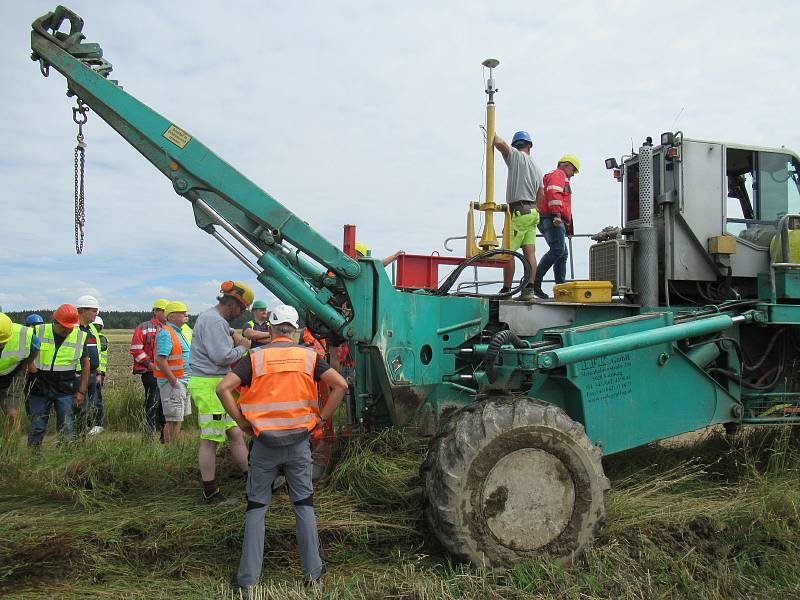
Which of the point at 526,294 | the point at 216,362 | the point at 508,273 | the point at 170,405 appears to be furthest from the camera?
the point at 170,405

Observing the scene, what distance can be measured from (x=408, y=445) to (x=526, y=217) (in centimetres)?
275

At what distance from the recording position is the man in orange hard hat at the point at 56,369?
22.5ft

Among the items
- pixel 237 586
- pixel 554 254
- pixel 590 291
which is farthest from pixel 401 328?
pixel 554 254

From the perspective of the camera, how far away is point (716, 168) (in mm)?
5934

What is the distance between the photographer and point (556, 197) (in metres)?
6.70

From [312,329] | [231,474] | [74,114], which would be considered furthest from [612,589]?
[74,114]

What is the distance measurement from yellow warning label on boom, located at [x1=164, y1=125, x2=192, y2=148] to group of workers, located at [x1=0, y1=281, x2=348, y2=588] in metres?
1.25

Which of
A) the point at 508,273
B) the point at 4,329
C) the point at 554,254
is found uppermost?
the point at 554,254

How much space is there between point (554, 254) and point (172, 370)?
15.2 feet

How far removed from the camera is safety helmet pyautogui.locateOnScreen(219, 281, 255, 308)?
568cm

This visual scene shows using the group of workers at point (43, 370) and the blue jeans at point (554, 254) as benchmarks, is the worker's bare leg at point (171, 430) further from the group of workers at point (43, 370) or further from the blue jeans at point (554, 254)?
the blue jeans at point (554, 254)

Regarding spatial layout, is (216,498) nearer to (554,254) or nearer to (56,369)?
(56,369)

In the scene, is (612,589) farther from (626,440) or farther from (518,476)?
(626,440)

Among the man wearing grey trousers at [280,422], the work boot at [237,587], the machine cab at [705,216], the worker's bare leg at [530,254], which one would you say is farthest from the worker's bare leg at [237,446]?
the machine cab at [705,216]
